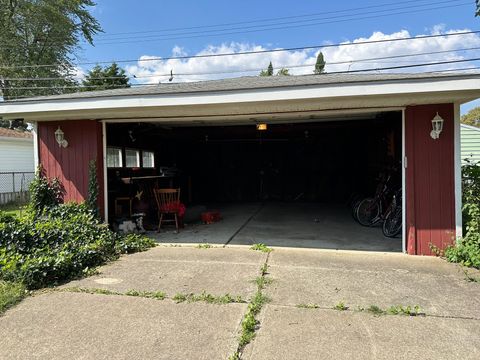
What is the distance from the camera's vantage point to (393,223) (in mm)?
6344

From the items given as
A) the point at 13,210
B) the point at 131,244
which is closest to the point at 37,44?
the point at 13,210

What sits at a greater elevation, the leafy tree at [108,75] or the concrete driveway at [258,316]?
the leafy tree at [108,75]

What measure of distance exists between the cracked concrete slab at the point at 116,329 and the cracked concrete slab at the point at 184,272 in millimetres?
382

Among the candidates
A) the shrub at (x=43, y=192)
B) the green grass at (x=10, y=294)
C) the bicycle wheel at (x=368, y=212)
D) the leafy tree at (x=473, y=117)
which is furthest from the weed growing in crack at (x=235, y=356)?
the leafy tree at (x=473, y=117)

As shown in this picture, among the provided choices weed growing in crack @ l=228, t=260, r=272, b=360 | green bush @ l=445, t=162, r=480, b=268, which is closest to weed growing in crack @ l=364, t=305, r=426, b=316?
weed growing in crack @ l=228, t=260, r=272, b=360

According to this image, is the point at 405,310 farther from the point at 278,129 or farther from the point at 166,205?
the point at 278,129

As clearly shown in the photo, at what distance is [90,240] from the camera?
525cm

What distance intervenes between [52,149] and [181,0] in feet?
30.1

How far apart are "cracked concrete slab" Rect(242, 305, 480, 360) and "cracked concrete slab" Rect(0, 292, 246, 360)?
0.30m

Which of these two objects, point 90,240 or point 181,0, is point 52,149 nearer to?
point 90,240

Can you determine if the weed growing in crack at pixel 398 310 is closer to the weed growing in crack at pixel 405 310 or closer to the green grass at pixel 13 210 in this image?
the weed growing in crack at pixel 405 310

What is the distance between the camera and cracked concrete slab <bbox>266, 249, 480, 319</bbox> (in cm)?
Answer: 337

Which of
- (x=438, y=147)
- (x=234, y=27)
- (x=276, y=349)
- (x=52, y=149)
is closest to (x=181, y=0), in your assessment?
(x=234, y=27)

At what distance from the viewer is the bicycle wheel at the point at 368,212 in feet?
24.2
